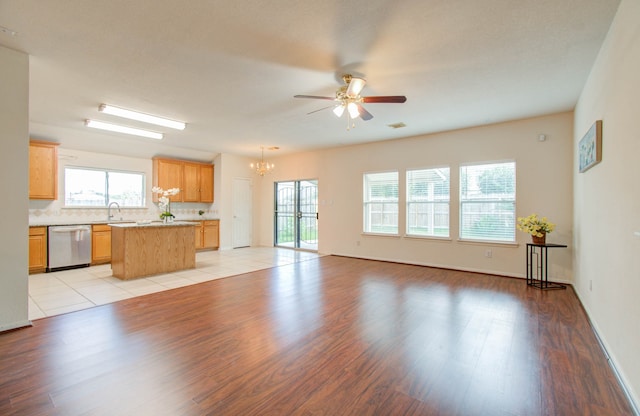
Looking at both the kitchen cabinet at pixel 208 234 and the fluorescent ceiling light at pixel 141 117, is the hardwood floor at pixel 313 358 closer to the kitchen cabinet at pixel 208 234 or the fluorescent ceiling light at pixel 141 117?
the fluorescent ceiling light at pixel 141 117

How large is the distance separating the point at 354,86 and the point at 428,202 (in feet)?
11.6

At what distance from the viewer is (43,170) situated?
18.2ft

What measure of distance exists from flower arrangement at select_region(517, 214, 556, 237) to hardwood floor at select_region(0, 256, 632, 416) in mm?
964

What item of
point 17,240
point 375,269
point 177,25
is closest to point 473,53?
point 177,25

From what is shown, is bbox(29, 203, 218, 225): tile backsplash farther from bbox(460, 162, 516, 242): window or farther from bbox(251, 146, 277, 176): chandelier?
bbox(460, 162, 516, 242): window

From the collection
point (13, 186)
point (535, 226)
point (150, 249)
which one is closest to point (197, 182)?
point (150, 249)

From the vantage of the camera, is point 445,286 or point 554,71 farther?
point 445,286

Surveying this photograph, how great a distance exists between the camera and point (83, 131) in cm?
575

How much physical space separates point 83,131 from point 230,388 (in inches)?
245

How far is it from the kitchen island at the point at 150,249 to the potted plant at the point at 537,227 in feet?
19.4

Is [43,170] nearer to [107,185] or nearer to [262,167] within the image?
[107,185]

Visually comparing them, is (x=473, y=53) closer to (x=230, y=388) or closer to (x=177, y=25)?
(x=177, y=25)

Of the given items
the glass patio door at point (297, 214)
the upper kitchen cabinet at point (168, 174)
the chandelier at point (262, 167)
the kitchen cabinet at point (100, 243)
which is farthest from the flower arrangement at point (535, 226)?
the kitchen cabinet at point (100, 243)

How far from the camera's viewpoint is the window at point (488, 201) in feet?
16.6
